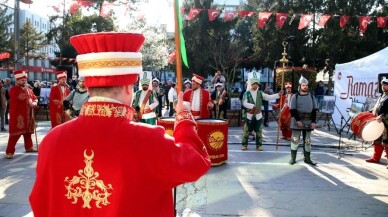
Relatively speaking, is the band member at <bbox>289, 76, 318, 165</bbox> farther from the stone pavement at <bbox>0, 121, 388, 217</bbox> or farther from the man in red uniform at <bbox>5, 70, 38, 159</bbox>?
the man in red uniform at <bbox>5, 70, 38, 159</bbox>

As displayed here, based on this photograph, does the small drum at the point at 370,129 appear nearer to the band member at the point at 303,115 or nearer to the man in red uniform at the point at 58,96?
the band member at the point at 303,115

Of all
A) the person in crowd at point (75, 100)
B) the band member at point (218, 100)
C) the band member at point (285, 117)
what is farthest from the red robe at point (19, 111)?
the band member at point (285, 117)

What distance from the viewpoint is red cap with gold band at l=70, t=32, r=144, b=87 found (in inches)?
69.6

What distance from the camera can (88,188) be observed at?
1763mm

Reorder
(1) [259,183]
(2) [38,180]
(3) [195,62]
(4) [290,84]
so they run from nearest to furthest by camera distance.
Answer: (2) [38,180] → (1) [259,183] → (4) [290,84] → (3) [195,62]

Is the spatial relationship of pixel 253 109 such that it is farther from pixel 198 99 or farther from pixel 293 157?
pixel 293 157

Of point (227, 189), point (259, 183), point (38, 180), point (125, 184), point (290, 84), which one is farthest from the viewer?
point (290, 84)

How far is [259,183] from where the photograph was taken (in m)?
6.35

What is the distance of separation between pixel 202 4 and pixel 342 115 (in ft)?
94.0

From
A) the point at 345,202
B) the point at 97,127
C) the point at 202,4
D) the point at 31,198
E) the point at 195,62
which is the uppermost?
the point at 202,4

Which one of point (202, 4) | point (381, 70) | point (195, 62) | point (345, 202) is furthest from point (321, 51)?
point (345, 202)

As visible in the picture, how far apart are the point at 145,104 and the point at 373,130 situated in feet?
15.3

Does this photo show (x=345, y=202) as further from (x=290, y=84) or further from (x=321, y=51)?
(x=321, y=51)

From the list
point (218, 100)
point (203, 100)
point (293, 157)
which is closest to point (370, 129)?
point (293, 157)
